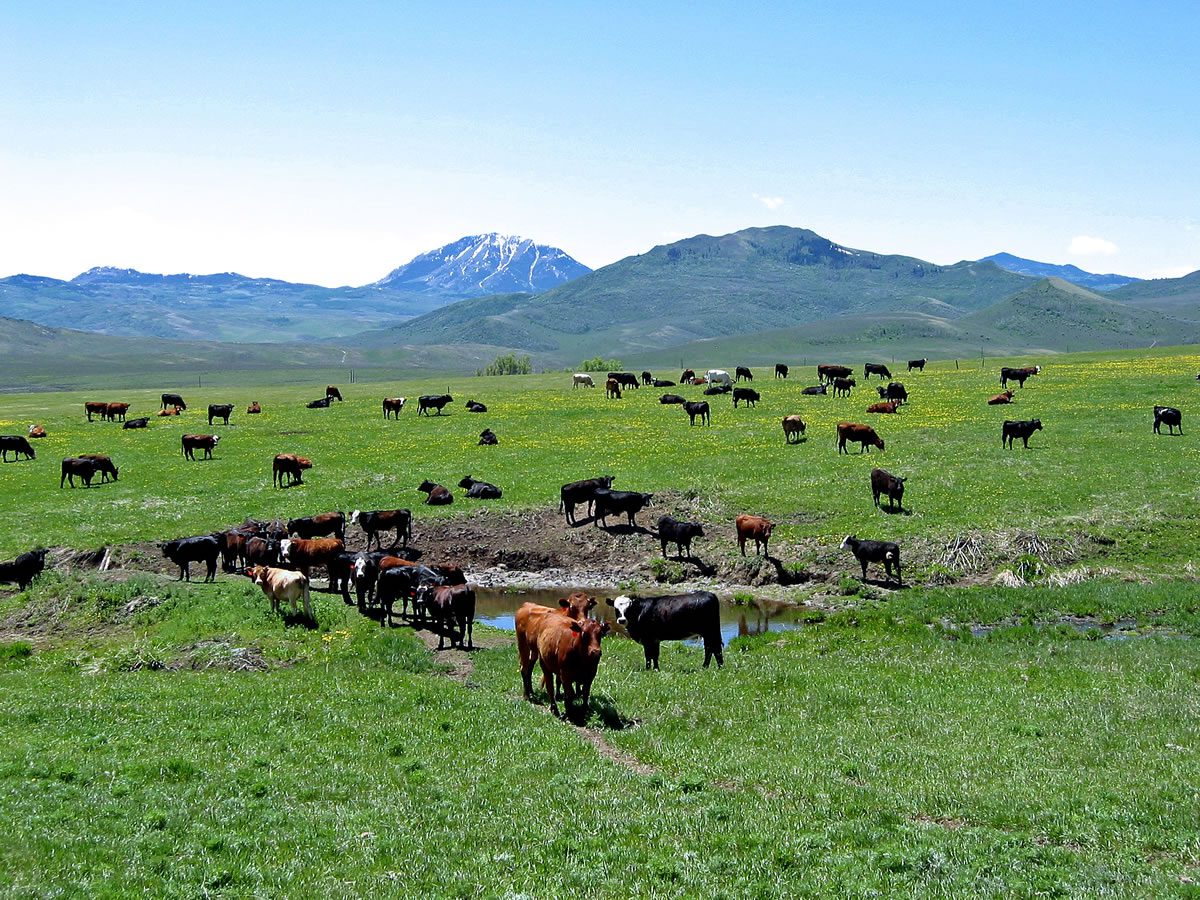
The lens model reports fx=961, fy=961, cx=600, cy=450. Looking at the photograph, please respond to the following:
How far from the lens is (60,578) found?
1169 inches

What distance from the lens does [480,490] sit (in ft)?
140

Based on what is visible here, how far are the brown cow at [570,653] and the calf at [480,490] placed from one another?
968 inches

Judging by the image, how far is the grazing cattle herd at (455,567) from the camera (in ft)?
61.6

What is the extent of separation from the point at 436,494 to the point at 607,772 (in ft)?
95.8

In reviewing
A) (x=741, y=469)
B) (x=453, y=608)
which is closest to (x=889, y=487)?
(x=741, y=469)

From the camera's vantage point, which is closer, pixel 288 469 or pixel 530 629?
pixel 530 629

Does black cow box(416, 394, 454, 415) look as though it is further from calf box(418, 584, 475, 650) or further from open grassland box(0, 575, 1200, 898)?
open grassland box(0, 575, 1200, 898)

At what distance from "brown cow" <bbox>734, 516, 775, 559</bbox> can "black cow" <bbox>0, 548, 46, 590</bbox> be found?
76.8ft

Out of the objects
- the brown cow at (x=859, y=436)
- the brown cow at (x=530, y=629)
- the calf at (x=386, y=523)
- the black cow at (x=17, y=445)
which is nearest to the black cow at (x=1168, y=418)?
the brown cow at (x=859, y=436)

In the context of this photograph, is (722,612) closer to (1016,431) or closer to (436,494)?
(436,494)

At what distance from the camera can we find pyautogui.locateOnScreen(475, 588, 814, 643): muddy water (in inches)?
1131

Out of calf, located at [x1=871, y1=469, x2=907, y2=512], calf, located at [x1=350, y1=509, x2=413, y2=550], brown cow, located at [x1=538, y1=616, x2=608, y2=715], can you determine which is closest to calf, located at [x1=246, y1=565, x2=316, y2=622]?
brown cow, located at [x1=538, y1=616, x2=608, y2=715]

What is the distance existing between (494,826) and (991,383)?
226 feet

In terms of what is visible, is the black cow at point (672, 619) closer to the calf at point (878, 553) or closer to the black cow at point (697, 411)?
the calf at point (878, 553)
